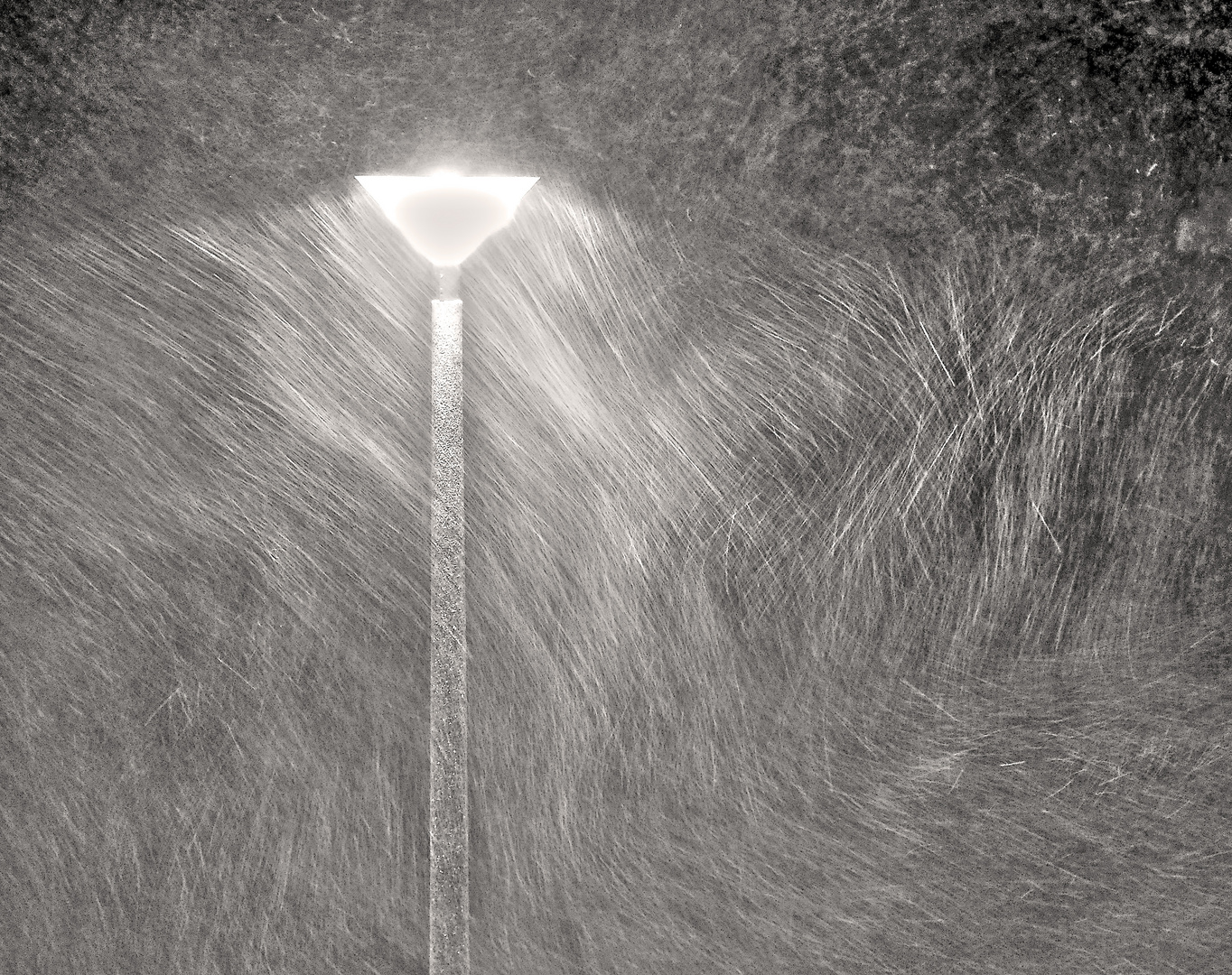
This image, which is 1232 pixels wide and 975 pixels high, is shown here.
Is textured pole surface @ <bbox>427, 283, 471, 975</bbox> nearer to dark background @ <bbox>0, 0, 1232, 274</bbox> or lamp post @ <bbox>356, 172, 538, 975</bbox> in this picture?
lamp post @ <bbox>356, 172, 538, 975</bbox>

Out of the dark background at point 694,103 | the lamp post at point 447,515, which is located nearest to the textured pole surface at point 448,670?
the lamp post at point 447,515

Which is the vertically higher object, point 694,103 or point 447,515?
point 694,103

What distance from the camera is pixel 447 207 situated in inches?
22.6

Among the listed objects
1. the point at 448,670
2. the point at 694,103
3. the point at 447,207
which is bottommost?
the point at 448,670

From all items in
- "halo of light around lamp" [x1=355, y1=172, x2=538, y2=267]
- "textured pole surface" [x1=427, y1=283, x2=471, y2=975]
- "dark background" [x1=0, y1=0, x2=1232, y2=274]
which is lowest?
"textured pole surface" [x1=427, y1=283, x2=471, y2=975]

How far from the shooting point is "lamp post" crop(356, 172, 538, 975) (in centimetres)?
56

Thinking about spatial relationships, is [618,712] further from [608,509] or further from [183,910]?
[183,910]

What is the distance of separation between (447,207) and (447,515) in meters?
0.17

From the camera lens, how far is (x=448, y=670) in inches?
22.2

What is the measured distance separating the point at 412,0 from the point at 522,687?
37 centimetres

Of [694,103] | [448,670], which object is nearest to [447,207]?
[694,103]

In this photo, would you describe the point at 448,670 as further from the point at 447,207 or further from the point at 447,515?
the point at 447,207

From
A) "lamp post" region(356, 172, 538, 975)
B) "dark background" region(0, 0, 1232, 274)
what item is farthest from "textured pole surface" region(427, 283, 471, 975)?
"dark background" region(0, 0, 1232, 274)

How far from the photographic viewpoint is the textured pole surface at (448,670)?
0.56m
